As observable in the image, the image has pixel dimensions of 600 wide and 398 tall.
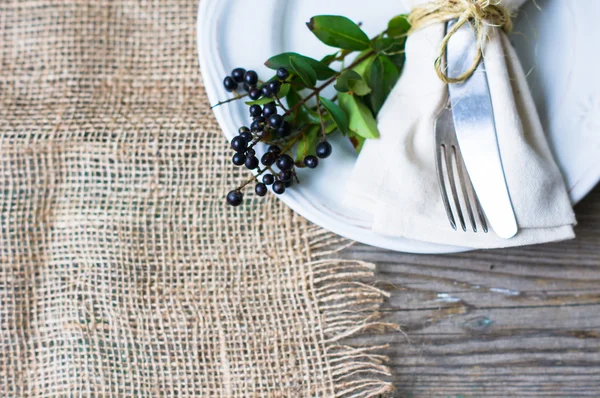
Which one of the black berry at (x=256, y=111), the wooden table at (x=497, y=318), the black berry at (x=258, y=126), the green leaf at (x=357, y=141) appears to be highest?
the black berry at (x=256, y=111)

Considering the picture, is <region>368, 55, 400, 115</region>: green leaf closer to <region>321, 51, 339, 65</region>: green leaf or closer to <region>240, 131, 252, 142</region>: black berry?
<region>321, 51, 339, 65</region>: green leaf

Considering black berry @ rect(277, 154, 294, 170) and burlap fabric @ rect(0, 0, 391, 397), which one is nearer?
black berry @ rect(277, 154, 294, 170)

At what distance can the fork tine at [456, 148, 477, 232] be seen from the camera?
59cm

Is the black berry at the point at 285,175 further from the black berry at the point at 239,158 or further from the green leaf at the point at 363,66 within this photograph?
the green leaf at the point at 363,66

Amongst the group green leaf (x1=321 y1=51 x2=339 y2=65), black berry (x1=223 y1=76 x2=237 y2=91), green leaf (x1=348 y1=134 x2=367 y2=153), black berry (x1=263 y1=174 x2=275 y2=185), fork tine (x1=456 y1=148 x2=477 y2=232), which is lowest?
fork tine (x1=456 y1=148 x2=477 y2=232)

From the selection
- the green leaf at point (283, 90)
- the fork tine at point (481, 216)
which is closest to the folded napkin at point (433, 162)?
the fork tine at point (481, 216)

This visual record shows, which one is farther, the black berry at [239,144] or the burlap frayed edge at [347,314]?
the burlap frayed edge at [347,314]

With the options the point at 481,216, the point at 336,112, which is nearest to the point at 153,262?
the point at 336,112

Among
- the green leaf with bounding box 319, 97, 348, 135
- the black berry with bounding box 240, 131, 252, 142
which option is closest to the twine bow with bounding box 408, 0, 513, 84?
the green leaf with bounding box 319, 97, 348, 135

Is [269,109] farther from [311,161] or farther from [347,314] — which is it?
[347,314]

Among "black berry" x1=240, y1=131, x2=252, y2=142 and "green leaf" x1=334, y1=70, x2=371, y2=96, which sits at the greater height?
"green leaf" x1=334, y1=70, x2=371, y2=96

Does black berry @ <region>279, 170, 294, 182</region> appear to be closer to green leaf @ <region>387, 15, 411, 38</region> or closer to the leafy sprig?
the leafy sprig

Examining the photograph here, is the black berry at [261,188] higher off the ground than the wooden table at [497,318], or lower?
higher

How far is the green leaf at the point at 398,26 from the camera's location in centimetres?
63
